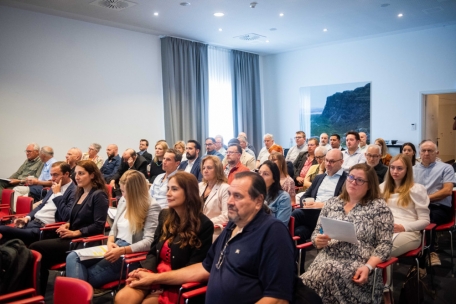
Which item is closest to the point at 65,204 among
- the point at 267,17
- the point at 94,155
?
the point at 94,155

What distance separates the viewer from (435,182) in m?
4.35

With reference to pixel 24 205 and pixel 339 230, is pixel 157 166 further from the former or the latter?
pixel 339 230

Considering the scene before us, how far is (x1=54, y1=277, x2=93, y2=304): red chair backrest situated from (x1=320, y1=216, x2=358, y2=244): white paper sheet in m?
1.51

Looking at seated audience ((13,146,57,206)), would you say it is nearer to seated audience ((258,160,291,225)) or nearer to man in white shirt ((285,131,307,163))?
seated audience ((258,160,291,225))

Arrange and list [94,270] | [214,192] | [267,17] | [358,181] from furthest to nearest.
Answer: [267,17] → [214,192] → [94,270] → [358,181]

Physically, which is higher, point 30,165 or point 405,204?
point 30,165

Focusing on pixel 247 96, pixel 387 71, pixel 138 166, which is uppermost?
pixel 387 71

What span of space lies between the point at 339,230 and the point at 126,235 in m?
1.70

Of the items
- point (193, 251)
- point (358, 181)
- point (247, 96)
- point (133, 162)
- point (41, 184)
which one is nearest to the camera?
point (193, 251)

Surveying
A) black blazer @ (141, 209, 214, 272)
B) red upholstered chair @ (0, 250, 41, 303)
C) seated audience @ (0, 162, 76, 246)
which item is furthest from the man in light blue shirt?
seated audience @ (0, 162, 76, 246)

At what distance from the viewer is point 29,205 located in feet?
15.6

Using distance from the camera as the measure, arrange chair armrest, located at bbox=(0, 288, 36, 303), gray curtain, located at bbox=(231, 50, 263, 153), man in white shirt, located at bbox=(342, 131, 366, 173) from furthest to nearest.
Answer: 1. gray curtain, located at bbox=(231, 50, 263, 153)
2. man in white shirt, located at bbox=(342, 131, 366, 173)
3. chair armrest, located at bbox=(0, 288, 36, 303)

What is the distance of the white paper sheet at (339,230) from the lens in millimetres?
2447

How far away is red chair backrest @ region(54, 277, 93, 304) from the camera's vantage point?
187 centimetres
